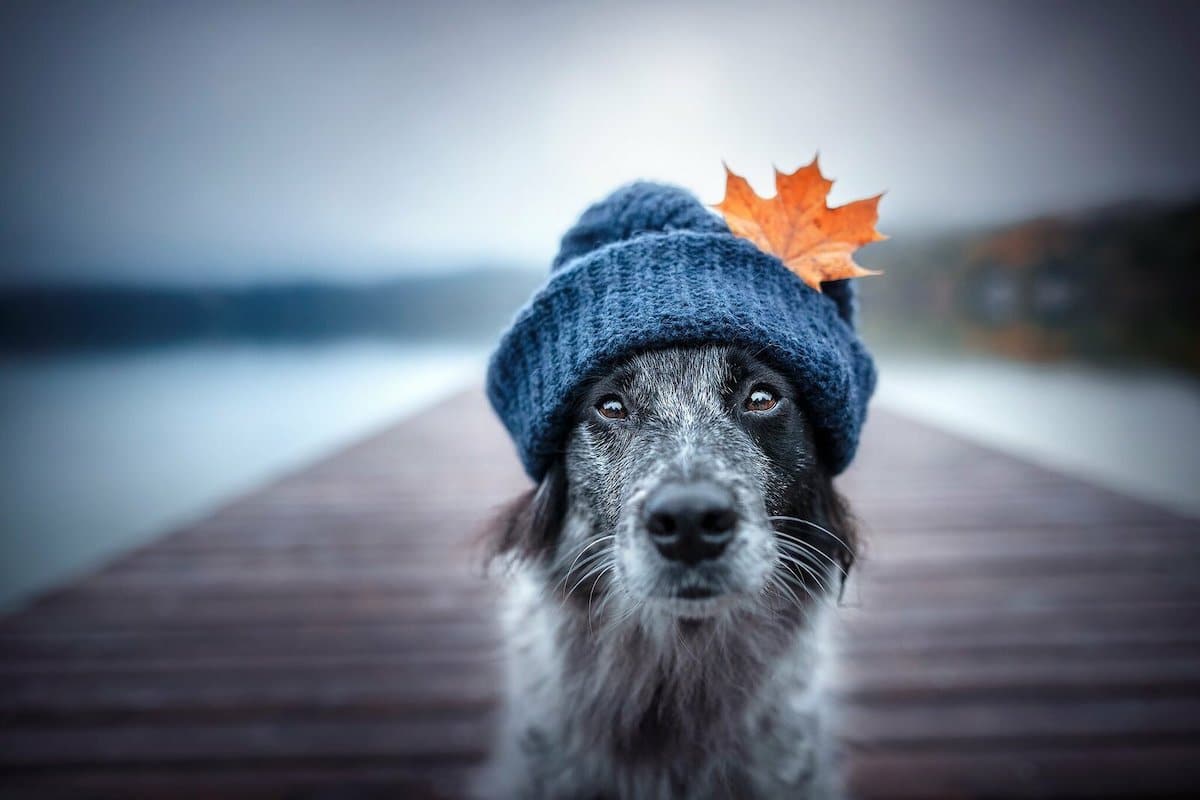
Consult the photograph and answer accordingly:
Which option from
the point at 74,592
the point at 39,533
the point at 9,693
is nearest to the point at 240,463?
the point at 39,533

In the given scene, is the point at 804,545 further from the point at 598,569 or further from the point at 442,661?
the point at 442,661

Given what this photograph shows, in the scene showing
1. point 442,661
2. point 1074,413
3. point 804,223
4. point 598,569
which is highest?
point 804,223

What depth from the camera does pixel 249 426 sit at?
9.83m

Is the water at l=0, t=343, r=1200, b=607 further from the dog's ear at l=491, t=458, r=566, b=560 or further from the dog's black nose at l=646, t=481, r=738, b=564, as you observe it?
the dog's black nose at l=646, t=481, r=738, b=564

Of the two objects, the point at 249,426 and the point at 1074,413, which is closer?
A: the point at 1074,413

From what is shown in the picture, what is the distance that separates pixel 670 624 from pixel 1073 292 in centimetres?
2639

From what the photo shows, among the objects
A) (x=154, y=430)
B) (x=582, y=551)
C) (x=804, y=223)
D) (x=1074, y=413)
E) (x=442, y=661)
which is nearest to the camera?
(x=804, y=223)

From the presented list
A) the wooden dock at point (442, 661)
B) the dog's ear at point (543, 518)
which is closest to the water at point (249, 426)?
the wooden dock at point (442, 661)

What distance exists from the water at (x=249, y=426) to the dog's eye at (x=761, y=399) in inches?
133

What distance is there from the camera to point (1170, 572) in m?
2.81

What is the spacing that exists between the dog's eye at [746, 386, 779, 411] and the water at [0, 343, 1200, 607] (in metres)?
3.39

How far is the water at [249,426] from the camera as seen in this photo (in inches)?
215

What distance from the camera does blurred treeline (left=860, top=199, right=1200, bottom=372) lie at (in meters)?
14.9

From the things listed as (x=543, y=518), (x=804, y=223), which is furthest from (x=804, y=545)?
(x=804, y=223)
